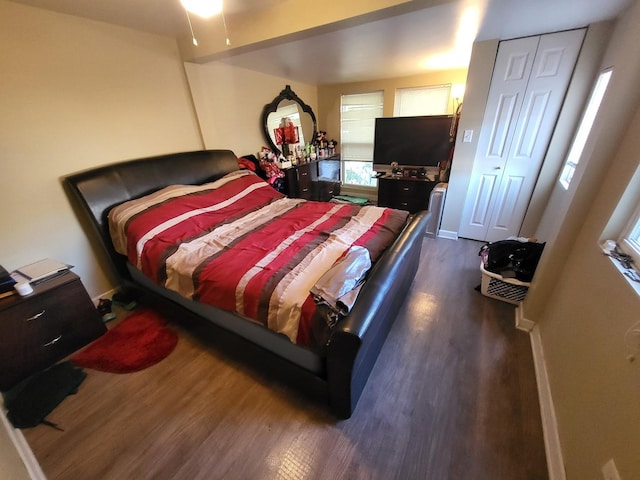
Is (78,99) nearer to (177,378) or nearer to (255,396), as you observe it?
(177,378)

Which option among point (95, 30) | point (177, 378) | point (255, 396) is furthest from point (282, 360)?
point (95, 30)

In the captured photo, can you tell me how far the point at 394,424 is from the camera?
1286 millimetres

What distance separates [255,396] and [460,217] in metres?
→ 2.95

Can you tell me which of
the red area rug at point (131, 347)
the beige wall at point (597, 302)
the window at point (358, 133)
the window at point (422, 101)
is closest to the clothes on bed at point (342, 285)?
the beige wall at point (597, 302)

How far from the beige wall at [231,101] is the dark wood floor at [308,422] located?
92.8 inches

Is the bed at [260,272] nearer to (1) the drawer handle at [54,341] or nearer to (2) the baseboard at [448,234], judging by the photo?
(1) the drawer handle at [54,341]

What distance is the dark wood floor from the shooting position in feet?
3.74

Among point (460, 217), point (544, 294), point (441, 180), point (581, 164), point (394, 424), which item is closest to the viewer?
point (394, 424)

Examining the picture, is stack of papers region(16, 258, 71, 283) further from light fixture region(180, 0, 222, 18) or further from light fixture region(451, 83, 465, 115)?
light fixture region(451, 83, 465, 115)

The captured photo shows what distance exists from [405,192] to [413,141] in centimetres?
73

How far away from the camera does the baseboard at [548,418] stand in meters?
1.07

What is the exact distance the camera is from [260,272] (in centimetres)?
141

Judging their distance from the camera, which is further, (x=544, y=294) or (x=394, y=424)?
(x=544, y=294)

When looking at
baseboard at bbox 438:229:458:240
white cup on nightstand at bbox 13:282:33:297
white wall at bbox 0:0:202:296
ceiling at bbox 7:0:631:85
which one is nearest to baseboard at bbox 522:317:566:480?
baseboard at bbox 438:229:458:240
